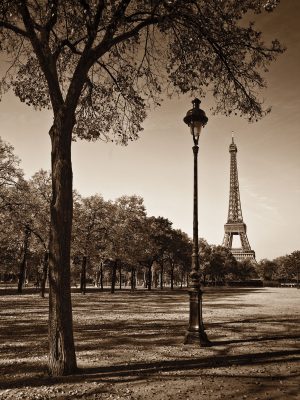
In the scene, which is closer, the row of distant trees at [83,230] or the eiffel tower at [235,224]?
the row of distant trees at [83,230]

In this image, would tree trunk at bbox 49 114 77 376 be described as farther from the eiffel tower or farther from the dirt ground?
the eiffel tower

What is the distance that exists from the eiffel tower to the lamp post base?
111360 mm

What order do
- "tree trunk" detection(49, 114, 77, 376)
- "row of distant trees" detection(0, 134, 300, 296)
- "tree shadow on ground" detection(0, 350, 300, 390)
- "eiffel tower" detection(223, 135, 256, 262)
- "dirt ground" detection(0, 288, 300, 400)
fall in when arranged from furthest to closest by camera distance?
1. "eiffel tower" detection(223, 135, 256, 262)
2. "row of distant trees" detection(0, 134, 300, 296)
3. "tree trunk" detection(49, 114, 77, 376)
4. "tree shadow on ground" detection(0, 350, 300, 390)
5. "dirt ground" detection(0, 288, 300, 400)

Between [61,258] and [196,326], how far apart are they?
194 inches

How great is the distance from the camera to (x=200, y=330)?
406 inches

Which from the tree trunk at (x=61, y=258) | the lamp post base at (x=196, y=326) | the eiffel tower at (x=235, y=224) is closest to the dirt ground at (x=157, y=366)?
the lamp post base at (x=196, y=326)

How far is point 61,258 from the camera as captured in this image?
→ 7.29m

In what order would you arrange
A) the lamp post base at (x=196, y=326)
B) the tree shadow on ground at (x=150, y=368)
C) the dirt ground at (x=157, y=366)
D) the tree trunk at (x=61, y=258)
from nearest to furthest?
the dirt ground at (x=157, y=366)
the tree shadow on ground at (x=150, y=368)
the tree trunk at (x=61, y=258)
the lamp post base at (x=196, y=326)

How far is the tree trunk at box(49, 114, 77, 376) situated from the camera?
281 inches

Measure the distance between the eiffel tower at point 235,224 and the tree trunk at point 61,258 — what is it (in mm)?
115321

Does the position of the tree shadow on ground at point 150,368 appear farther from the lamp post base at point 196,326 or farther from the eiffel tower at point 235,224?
the eiffel tower at point 235,224

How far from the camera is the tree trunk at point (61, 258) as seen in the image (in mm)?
7129

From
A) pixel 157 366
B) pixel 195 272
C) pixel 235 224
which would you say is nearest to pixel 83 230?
pixel 195 272

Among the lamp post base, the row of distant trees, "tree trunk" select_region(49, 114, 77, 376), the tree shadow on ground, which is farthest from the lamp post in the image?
the row of distant trees
